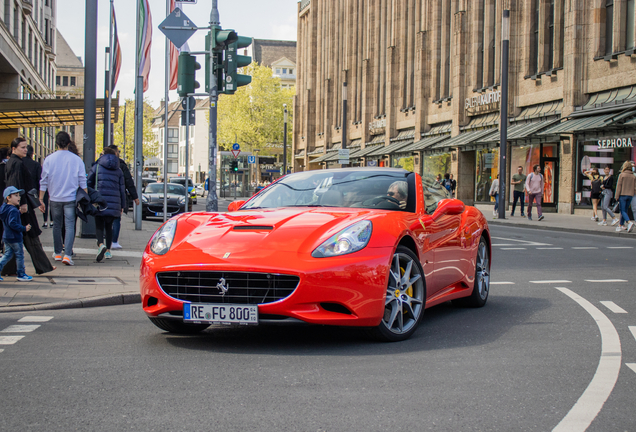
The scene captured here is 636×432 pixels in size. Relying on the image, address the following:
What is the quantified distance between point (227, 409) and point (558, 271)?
26.4 ft

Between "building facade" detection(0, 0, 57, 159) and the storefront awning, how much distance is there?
0.85 meters

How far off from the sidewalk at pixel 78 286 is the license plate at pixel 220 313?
2681 mm

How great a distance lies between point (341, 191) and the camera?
6.48 m

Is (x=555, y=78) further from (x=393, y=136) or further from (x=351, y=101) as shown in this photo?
(x=351, y=101)

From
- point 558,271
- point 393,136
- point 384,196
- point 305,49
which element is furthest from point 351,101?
point 384,196

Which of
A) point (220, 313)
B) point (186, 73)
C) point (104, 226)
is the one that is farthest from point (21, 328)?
point (186, 73)

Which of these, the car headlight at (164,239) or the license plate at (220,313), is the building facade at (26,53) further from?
the license plate at (220,313)

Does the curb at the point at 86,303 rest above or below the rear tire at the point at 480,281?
below

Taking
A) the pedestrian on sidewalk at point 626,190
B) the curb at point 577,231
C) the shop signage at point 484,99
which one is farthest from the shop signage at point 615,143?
the shop signage at point 484,99

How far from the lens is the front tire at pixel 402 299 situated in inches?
216

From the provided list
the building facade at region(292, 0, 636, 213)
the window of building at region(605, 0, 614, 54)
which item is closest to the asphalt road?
the building facade at region(292, 0, 636, 213)

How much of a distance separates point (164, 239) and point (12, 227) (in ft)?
12.2

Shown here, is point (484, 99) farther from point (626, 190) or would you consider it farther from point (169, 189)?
point (169, 189)

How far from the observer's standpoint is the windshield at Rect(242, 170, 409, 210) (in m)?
6.32
